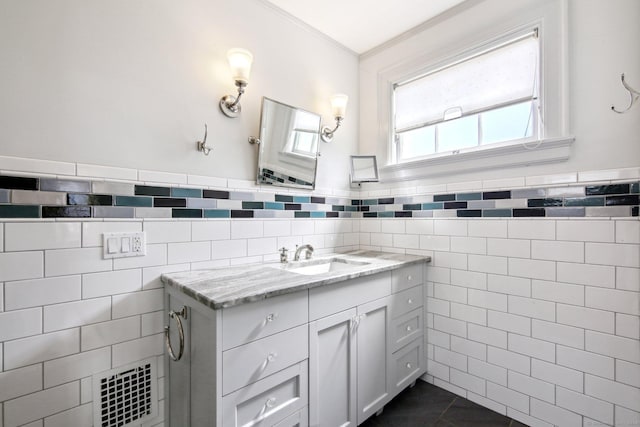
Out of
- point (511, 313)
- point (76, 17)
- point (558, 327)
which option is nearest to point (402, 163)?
point (511, 313)

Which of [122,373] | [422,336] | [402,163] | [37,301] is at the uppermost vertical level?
[402,163]

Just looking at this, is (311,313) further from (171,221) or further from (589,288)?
(589,288)

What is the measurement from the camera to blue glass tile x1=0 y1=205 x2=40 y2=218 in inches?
43.2

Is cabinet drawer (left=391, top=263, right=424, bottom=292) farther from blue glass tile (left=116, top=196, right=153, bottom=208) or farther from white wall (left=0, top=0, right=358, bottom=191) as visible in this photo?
blue glass tile (left=116, top=196, right=153, bottom=208)

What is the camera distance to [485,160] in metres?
1.86

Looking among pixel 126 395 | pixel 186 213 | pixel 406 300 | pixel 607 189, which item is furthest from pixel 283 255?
pixel 607 189

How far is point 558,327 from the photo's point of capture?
158cm

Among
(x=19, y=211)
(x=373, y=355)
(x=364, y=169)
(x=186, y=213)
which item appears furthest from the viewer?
(x=364, y=169)

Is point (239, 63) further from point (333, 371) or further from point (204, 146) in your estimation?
point (333, 371)

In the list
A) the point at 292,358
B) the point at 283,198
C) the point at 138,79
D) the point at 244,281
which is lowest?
the point at 292,358

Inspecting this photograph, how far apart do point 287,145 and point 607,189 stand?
1.81 metres

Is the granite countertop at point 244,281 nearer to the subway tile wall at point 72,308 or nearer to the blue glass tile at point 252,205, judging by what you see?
the subway tile wall at point 72,308

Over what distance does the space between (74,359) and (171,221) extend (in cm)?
70

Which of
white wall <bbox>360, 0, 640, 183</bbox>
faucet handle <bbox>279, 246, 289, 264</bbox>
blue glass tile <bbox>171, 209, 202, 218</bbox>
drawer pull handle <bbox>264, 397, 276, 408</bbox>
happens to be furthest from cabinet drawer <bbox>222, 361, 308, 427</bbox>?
white wall <bbox>360, 0, 640, 183</bbox>
